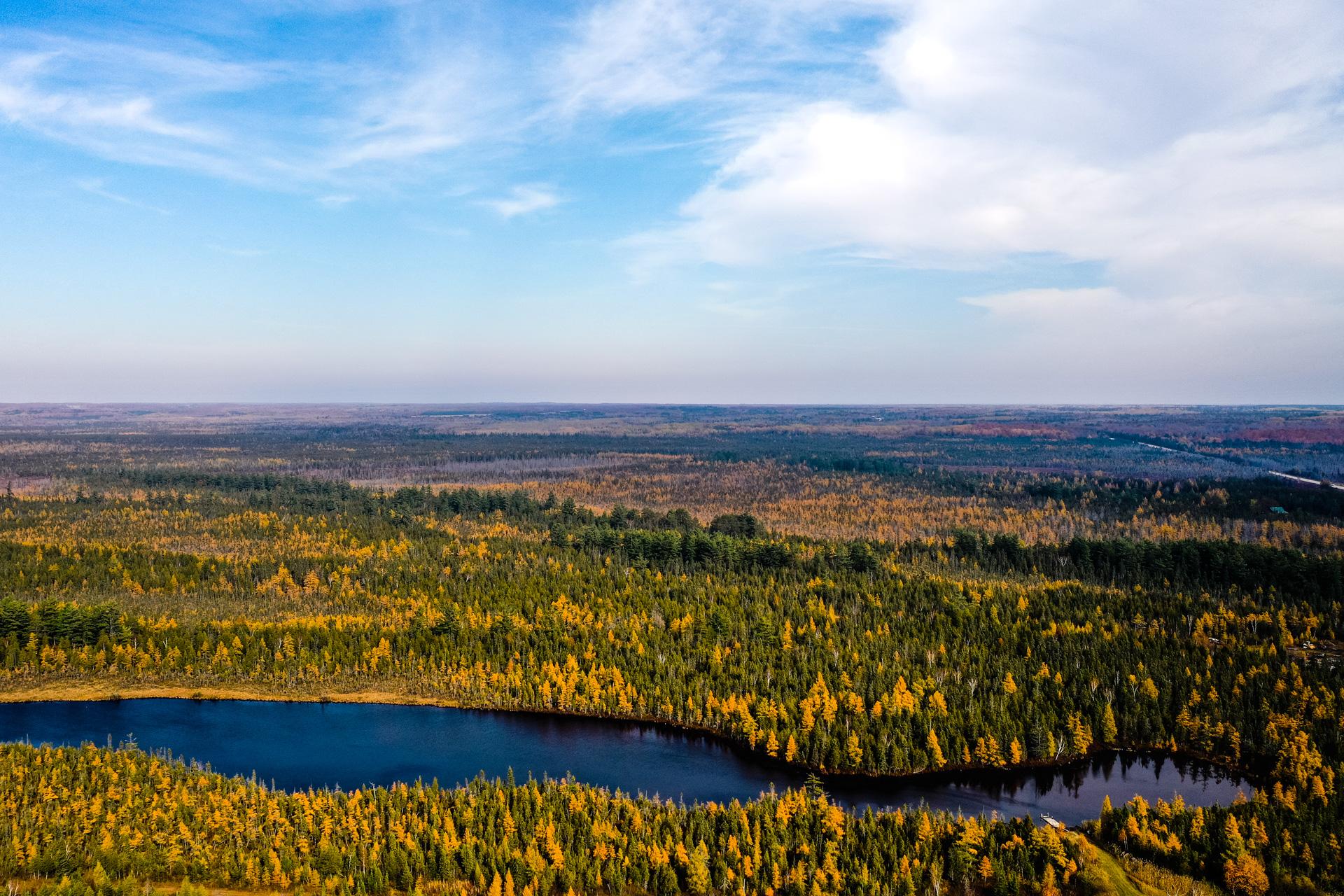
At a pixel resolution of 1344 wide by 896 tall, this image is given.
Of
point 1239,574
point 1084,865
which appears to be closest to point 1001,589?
point 1239,574

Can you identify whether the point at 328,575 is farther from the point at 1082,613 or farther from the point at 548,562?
the point at 1082,613

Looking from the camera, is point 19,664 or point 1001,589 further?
point 1001,589

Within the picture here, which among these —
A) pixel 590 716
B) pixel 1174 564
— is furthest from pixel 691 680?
pixel 1174 564

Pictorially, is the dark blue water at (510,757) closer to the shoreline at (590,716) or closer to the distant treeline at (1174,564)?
the shoreline at (590,716)

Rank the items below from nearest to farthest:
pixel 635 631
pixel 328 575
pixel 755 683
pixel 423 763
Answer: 1. pixel 423 763
2. pixel 755 683
3. pixel 635 631
4. pixel 328 575

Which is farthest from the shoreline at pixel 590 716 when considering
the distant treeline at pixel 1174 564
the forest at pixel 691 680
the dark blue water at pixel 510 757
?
the distant treeline at pixel 1174 564

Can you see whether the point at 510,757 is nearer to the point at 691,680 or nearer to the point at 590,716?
the point at 590,716
